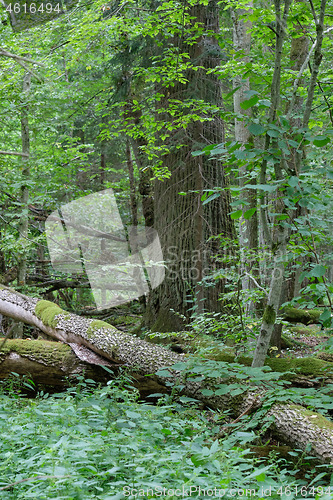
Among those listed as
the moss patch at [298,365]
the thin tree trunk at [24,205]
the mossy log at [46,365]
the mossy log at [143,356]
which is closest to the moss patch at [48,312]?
the mossy log at [143,356]

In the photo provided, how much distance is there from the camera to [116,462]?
2.14 meters

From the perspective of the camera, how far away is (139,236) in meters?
10.6

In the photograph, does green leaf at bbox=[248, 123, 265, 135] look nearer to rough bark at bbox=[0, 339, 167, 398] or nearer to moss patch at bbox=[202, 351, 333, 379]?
moss patch at bbox=[202, 351, 333, 379]

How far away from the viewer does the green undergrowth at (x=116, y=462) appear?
1.93 metres

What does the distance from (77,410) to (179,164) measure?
16.9ft

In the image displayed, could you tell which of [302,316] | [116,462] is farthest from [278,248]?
[302,316]

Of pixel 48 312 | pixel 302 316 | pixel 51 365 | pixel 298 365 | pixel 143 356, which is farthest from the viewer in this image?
pixel 302 316

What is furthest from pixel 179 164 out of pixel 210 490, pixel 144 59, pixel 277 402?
pixel 210 490

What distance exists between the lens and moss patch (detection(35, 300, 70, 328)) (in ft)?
17.3

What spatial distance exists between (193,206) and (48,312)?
328 cm

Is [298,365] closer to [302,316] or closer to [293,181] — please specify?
[293,181]

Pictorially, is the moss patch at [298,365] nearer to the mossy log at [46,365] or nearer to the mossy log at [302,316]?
the mossy log at [46,365]

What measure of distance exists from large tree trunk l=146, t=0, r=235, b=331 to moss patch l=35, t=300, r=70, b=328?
227 centimetres

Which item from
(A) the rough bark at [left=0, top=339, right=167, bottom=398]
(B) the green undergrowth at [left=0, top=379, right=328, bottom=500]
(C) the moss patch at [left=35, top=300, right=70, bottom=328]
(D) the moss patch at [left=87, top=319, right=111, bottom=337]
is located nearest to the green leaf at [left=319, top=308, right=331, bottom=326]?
(B) the green undergrowth at [left=0, top=379, right=328, bottom=500]
